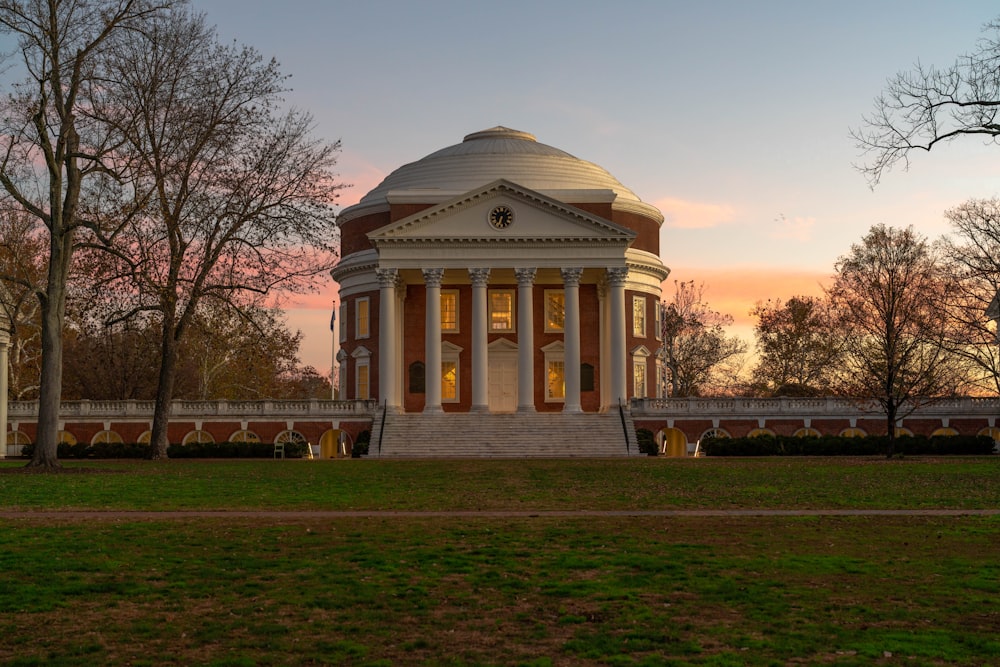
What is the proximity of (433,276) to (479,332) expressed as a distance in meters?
3.87

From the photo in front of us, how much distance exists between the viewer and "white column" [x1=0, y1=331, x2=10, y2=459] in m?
55.7

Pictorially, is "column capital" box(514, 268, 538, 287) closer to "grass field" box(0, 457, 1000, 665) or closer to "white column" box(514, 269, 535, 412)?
"white column" box(514, 269, 535, 412)

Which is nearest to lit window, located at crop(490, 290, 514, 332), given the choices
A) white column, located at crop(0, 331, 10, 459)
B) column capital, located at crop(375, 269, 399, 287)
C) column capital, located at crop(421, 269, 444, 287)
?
column capital, located at crop(421, 269, 444, 287)

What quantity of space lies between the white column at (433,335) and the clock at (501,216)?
3.85 meters

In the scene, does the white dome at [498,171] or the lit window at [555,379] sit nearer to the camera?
the lit window at [555,379]

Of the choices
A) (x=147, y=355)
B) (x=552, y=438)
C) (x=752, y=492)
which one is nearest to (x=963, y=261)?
(x=552, y=438)

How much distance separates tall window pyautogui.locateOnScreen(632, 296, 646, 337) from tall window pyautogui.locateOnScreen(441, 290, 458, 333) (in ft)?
39.1

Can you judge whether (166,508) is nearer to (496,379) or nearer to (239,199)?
(239,199)

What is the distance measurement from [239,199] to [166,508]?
80.0ft

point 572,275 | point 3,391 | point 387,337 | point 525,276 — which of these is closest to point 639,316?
point 572,275

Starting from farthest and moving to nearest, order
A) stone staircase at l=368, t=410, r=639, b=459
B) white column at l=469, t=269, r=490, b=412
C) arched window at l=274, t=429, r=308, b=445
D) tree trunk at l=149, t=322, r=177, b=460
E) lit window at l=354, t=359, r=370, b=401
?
lit window at l=354, t=359, r=370, b=401
arched window at l=274, t=429, r=308, b=445
white column at l=469, t=269, r=490, b=412
stone staircase at l=368, t=410, r=639, b=459
tree trunk at l=149, t=322, r=177, b=460

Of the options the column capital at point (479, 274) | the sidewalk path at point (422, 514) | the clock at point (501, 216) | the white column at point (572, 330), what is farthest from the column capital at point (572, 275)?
the sidewalk path at point (422, 514)

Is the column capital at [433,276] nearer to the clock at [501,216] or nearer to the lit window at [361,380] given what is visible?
the clock at [501,216]

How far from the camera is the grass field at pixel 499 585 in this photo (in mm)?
11281
